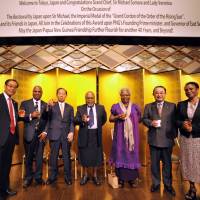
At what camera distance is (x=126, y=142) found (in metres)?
3.78

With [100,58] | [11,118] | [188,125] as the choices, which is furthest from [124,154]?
[100,58]

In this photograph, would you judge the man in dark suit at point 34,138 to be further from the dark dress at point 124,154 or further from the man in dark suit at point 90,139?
the dark dress at point 124,154

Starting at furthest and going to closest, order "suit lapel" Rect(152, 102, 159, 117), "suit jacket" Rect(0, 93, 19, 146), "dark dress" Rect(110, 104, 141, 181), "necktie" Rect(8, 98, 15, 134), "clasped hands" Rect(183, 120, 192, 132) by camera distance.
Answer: "dark dress" Rect(110, 104, 141, 181) → "suit lapel" Rect(152, 102, 159, 117) → "necktie" Rect(8, 98, 15, 134) → "suit jacket" Rect(0, 93, 19, 146) → "clasped hands" Rect(183, 120, 192, 132)

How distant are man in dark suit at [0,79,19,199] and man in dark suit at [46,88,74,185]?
0.68 metres

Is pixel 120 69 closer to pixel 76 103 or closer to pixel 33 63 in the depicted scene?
pixel 76 103

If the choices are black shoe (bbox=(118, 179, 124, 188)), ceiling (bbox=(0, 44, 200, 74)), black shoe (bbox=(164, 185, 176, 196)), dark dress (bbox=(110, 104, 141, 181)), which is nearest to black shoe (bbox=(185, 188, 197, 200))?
black shoe (bbox=(164, 185, 176, 196))

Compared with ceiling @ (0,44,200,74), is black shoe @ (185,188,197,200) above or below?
below

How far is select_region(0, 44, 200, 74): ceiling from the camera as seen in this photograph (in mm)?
5305

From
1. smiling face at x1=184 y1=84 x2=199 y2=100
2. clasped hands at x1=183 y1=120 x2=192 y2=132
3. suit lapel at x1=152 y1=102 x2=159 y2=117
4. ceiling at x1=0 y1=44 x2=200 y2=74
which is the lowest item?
clasped hands at x1=183 y1=120 x2=192 y2=132

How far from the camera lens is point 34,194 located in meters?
3.47

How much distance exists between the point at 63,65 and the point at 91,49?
2.12 ft

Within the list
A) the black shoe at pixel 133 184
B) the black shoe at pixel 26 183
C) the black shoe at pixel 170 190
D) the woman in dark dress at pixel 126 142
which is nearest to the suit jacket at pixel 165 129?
the woman in dark dress at pixel 126 142

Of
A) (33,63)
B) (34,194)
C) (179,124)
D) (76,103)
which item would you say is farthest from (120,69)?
(34,194)

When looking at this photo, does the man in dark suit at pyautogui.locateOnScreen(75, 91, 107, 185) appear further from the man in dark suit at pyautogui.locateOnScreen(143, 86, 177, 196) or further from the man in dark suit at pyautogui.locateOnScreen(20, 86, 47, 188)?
the man in dark suit at pyautogui.locateOnScreen(143, 86, 177, 196)
